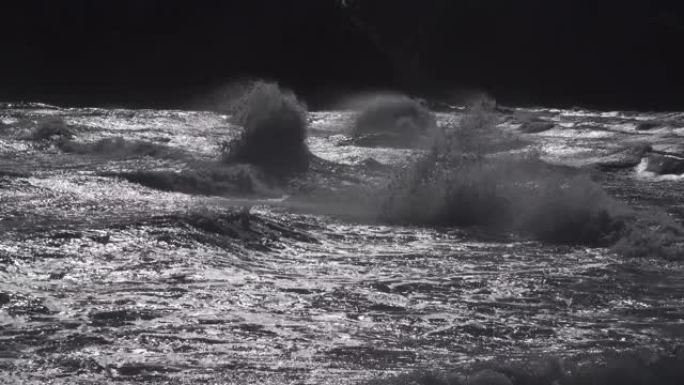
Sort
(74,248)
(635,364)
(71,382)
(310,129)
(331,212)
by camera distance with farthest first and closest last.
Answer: (310,129), (331,212), (74,248), (635,364), (71,382)

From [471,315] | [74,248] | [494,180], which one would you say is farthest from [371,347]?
[494,180]

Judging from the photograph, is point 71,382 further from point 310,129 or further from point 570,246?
point 310,129

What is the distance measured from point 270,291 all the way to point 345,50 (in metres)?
28.1

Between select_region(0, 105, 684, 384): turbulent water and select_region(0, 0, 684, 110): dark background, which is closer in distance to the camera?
select_region(0, 105, 684, 384): turbulent water

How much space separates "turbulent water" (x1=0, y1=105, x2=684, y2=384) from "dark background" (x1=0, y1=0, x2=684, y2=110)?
16.1 meters

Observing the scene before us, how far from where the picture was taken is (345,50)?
35.2 m

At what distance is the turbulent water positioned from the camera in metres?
5.99

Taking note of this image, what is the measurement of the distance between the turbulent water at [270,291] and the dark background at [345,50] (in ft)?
53.0

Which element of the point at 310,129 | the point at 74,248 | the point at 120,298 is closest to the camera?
the point at 120,298

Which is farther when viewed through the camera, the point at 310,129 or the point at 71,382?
the point at 310,129

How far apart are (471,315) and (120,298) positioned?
2.25 metres

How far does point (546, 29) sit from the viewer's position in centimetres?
4541

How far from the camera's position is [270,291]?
7.55m

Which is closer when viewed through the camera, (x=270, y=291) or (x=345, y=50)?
(x=270, y=291)
